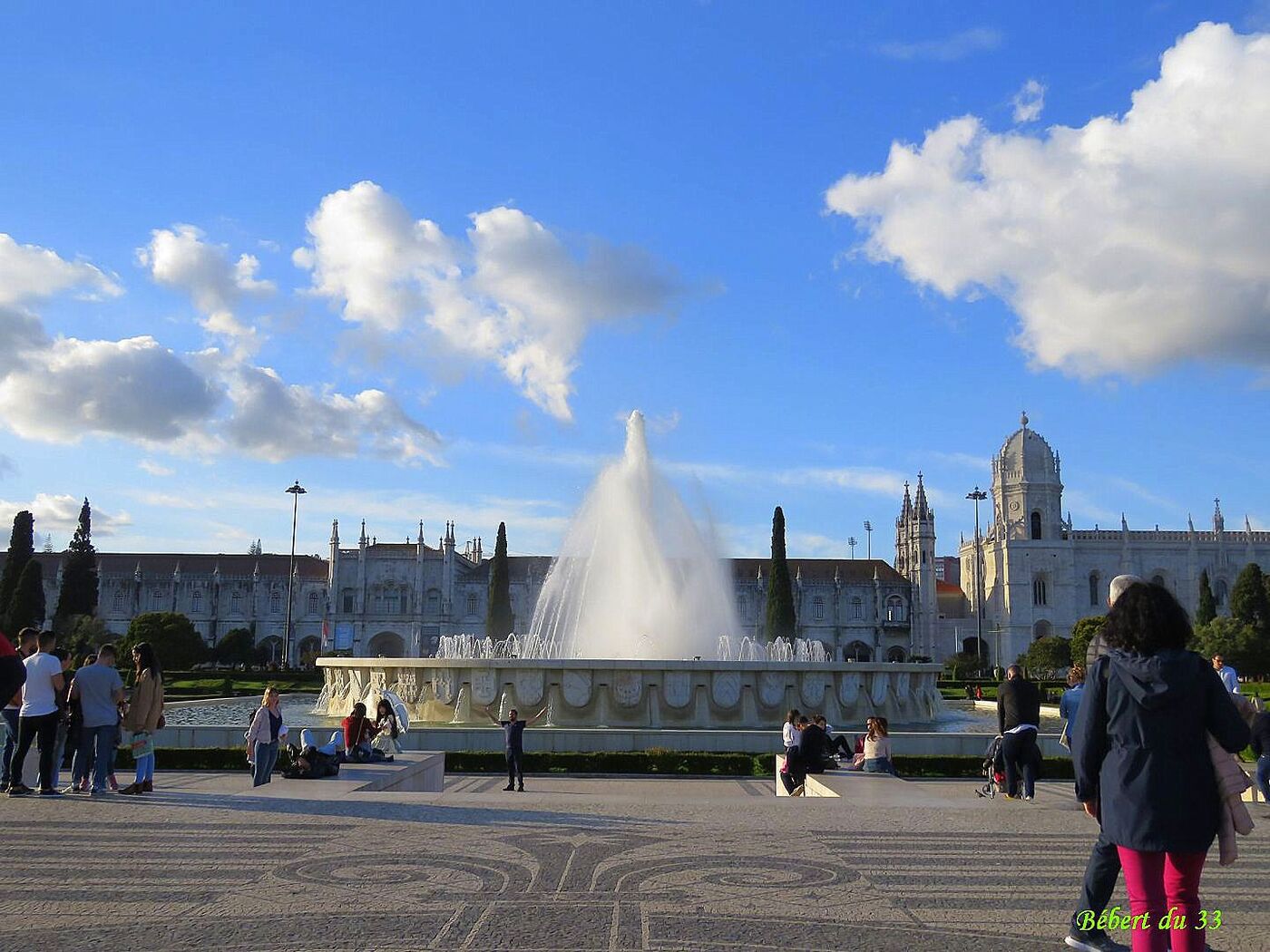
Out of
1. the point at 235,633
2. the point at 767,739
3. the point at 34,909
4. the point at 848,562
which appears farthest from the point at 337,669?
the point at 848,562

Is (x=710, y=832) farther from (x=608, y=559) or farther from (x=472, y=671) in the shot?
(x=608, y=559)

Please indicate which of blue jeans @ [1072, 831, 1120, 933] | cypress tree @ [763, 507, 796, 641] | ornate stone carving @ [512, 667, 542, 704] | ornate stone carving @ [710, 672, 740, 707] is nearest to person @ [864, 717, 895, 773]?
ornate stone carving @ [710, 672, 740, 707]

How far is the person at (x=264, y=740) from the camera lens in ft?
36.1

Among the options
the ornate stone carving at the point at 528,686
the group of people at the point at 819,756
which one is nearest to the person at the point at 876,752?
the group of people at the point at 819,756

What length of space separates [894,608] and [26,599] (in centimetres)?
5294

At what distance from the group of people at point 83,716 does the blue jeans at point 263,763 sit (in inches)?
39.0

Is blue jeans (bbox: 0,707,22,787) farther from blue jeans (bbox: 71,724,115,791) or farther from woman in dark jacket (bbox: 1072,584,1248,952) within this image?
woman in dark jacket (bbox: 1072,584,1248,952)

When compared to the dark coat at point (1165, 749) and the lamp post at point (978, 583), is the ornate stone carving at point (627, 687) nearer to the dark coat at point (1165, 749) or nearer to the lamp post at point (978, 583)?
the dark coat at point (1165, 749)

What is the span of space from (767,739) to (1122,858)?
532 inches

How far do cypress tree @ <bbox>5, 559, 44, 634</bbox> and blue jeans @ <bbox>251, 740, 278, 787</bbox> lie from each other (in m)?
53.8

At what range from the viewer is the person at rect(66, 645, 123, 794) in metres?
9.84

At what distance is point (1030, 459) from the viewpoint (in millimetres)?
84562

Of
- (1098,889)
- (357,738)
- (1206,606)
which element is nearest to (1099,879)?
(1098,889)

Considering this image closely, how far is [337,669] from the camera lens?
24203 millimetres
